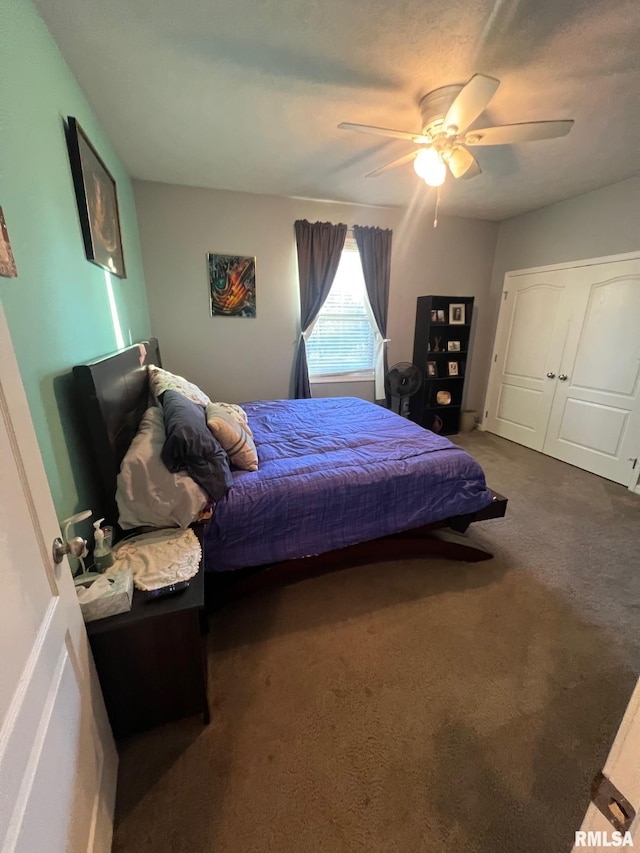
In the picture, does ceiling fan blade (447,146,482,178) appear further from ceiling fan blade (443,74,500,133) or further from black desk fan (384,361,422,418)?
black desk fan (384,361,422,418)

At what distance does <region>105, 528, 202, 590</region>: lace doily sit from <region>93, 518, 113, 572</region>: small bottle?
26mm

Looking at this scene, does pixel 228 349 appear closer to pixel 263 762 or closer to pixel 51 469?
pixel 51 469

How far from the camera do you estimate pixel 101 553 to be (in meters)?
1.21

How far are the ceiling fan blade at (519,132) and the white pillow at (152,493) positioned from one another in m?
2.27

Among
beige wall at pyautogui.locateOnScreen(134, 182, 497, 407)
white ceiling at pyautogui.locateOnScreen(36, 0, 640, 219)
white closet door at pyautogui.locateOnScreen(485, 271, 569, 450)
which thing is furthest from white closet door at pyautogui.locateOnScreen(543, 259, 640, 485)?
beige wall at pyautogui.locateOnScreen(134, 182, 497, 407)

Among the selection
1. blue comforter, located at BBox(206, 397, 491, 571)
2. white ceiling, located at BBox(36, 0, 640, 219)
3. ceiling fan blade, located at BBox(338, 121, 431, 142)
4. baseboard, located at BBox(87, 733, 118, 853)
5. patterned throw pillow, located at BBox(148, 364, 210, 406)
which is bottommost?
baseboard, located at BBox(87, 733, 118, 853)

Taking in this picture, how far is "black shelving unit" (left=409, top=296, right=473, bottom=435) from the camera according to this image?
4172 mm

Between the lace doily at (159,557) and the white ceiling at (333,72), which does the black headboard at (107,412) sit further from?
the white ceiling at (333,72)

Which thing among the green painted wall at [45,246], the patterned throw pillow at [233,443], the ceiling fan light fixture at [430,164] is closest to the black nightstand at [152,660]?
the green painted wall at [45,246]

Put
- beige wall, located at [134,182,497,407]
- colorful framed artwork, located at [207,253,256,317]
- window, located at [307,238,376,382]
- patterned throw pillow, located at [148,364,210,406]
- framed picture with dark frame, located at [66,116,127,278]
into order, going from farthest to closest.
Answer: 1. window, located at [307,238,376,382]
2. colorful framed artwork, located at [207,253,256,317]
3. beige wall, located at [134,182,497,407]
4. patterned throw pillow, located at [148,364,210,406]
5. framed picture with dark frame, located at [66,116,127,278]

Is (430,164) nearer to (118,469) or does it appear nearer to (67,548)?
(118,469)

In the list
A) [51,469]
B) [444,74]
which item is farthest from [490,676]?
[444,74]

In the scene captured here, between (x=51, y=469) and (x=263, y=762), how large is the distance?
1240 millimetres

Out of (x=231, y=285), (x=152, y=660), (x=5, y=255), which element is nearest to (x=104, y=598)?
(x=152, y=660)
